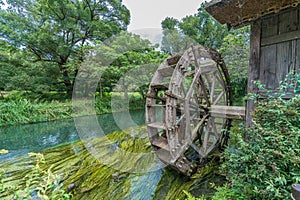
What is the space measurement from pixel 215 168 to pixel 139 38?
26.0 ft

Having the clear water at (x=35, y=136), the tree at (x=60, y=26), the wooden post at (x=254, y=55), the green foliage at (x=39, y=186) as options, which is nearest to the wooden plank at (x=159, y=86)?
the wooden post at (x=254, y=55)

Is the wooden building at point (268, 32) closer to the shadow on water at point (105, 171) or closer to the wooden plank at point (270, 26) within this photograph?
the wooden plank at point (270, 26)

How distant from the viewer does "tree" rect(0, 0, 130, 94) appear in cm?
805

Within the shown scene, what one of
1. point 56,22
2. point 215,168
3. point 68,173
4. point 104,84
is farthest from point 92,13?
point 215,168

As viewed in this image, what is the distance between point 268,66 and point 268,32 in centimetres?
40

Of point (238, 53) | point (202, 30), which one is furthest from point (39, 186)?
point (202, 30)

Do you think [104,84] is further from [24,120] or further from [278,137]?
[278,137]

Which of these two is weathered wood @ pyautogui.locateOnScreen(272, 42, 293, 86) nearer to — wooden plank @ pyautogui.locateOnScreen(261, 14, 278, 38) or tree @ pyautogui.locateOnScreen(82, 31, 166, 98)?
wooden plank @ pyautogui.locateOnScreen(261, 14, 278, 38)

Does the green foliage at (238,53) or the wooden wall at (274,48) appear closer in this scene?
the wooden wall at (274,48)

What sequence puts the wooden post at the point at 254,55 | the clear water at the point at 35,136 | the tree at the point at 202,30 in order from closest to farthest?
the wooden post at the point at 254,55
the clear water at the point at 35,136
the tree at the point at 202,30

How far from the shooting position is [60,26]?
8.91m

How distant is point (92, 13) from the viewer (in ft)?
32.1

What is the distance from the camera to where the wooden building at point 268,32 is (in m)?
1.48

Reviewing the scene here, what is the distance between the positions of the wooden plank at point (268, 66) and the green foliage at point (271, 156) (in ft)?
1.86
